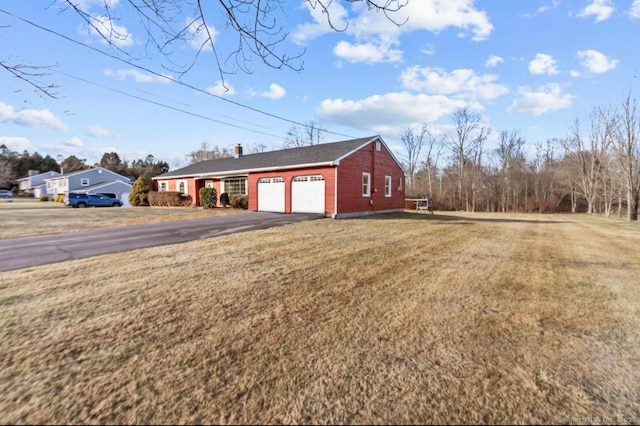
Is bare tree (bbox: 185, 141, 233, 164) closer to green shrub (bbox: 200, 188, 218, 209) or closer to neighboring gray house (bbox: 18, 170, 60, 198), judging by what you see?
neighboring gray house (bbox: 18, 170, 60, 198)

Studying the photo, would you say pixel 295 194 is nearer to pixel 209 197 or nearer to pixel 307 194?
pixel 307 194

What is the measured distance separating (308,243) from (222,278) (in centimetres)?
348

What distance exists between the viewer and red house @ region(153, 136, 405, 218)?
50.6 feet

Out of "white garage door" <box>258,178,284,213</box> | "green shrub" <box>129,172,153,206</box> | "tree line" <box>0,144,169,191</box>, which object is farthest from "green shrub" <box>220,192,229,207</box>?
"tree line" <box>0,144,169,191</box>

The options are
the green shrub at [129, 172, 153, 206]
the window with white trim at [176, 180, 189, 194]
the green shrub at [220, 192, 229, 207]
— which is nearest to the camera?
the green shrub at [220, 192, 229, 207]

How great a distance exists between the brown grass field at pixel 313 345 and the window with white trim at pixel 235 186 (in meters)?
15.5

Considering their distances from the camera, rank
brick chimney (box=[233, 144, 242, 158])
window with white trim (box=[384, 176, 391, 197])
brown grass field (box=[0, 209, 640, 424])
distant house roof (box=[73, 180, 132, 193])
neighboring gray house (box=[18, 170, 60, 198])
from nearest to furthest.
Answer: brown grass field (box=[0, 209, 640, 424]) < window with white trim (box=[384, 176, 391, 197]) < brick chimney (box=[233, 144, 242, 158]) < distant house roof (box=[73, 180, 132, 193]) < neighboring gray house (box=[18, 170, 60, 198])

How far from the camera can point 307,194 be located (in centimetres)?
1616

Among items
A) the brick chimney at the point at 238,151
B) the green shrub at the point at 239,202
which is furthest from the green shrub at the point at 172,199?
the green shrub at the point at 239,202

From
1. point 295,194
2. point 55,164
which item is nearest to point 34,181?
point 55,164

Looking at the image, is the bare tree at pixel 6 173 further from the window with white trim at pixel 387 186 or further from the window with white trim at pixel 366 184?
the window with white trim at pixel 387 186

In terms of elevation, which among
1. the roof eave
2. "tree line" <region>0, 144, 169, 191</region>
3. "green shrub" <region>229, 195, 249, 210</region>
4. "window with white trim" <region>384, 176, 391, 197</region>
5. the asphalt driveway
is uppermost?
"tree line" <region>0, 144, 169, 191</region>

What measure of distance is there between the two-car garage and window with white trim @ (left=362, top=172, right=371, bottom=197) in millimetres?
3085

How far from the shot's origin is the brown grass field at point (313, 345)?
201 cm
